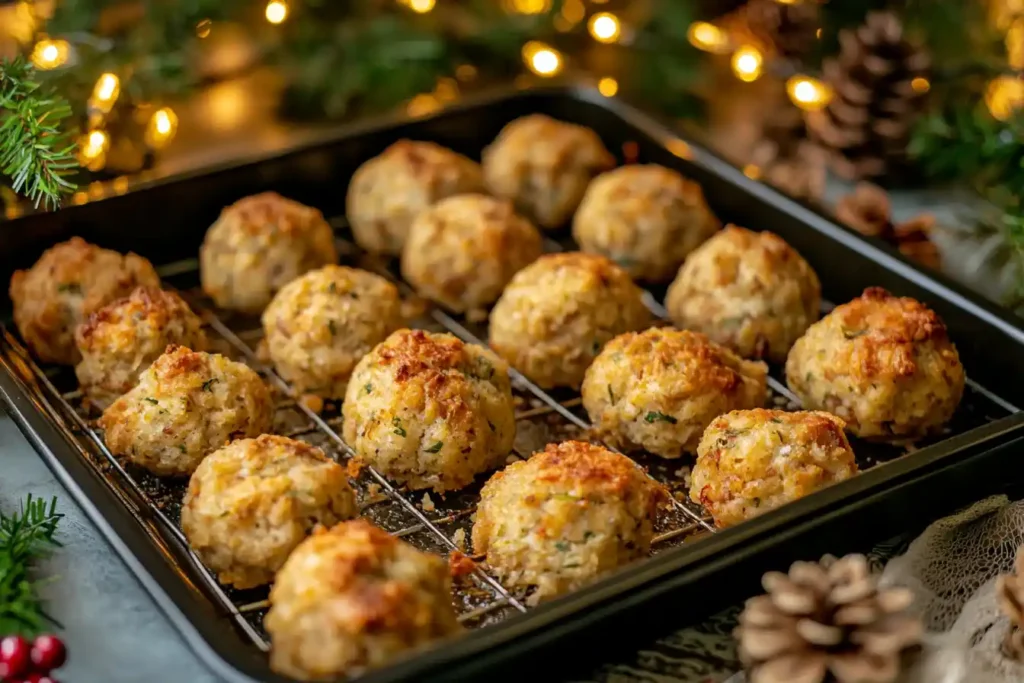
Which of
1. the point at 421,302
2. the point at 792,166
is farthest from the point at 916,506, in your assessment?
the point at 792,166

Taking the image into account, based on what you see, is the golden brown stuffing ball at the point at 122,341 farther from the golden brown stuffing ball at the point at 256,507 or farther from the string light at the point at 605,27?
the string light at the point at 605,27

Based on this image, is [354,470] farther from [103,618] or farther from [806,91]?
[806,91]

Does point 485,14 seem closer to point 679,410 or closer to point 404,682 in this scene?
point 679,410

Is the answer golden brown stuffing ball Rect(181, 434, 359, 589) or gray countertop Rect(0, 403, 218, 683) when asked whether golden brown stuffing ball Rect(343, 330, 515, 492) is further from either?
gray countertop Rect(0, 403, 218, 683)

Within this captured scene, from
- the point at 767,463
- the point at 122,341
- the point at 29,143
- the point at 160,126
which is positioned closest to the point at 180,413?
the point at 122,341

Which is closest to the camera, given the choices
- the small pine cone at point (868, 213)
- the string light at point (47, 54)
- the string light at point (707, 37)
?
the string light at point (47, 54)

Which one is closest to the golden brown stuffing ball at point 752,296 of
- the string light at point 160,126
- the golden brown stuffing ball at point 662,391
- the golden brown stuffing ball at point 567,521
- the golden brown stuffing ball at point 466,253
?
the golden brown stuffing ball at point 662,391
